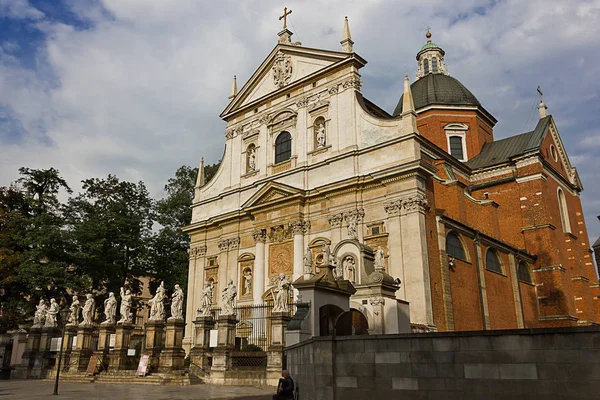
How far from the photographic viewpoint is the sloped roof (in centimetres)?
3344

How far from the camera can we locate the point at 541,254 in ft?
98.3

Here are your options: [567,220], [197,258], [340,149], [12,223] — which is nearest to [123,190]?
[12,223]

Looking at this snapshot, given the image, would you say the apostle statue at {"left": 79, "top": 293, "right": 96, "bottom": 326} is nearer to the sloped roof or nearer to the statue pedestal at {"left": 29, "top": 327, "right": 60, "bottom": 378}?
the statue pedestal at {"left": 29, "top": 327, "right": 60, "bottom": 378}

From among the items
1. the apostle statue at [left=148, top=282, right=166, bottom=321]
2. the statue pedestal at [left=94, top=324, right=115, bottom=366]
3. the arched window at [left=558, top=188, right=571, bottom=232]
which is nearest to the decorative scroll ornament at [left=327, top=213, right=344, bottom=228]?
the apostle statue at [left=148, top=282, right=166, bottom=321]

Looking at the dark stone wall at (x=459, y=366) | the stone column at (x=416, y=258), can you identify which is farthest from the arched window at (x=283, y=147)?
the dark stone wall at (x=459, y=366)

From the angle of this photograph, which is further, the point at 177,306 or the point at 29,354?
the point at 29,354

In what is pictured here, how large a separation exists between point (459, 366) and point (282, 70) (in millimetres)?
24299

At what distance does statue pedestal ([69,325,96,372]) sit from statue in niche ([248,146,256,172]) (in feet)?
39.2

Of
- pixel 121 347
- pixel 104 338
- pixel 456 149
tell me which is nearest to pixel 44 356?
pixel 104 338

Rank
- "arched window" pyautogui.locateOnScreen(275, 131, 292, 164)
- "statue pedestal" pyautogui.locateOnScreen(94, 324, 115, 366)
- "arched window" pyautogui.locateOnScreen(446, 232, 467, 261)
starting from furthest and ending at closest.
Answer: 1. "arched window" pyautogui.locateOnScreen(275, 131, 292, 164)
2. "arched window" pyautogui.locateOnScreen(446, 232, 467, 261)
3. "statue pedestal" pyautogui.locateOnScreen(94, 324, 115, 366)

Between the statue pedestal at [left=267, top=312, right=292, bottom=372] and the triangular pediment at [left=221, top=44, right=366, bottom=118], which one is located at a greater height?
the triangular pediment at [left=221, top=44, right=366, bottom=118]

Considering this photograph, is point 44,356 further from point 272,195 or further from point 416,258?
point 416,258

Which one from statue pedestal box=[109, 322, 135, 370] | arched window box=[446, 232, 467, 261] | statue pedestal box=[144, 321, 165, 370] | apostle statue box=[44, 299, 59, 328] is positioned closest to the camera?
statue pedestal box=[144, 321, 165, 370]

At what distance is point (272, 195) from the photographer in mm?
27312
